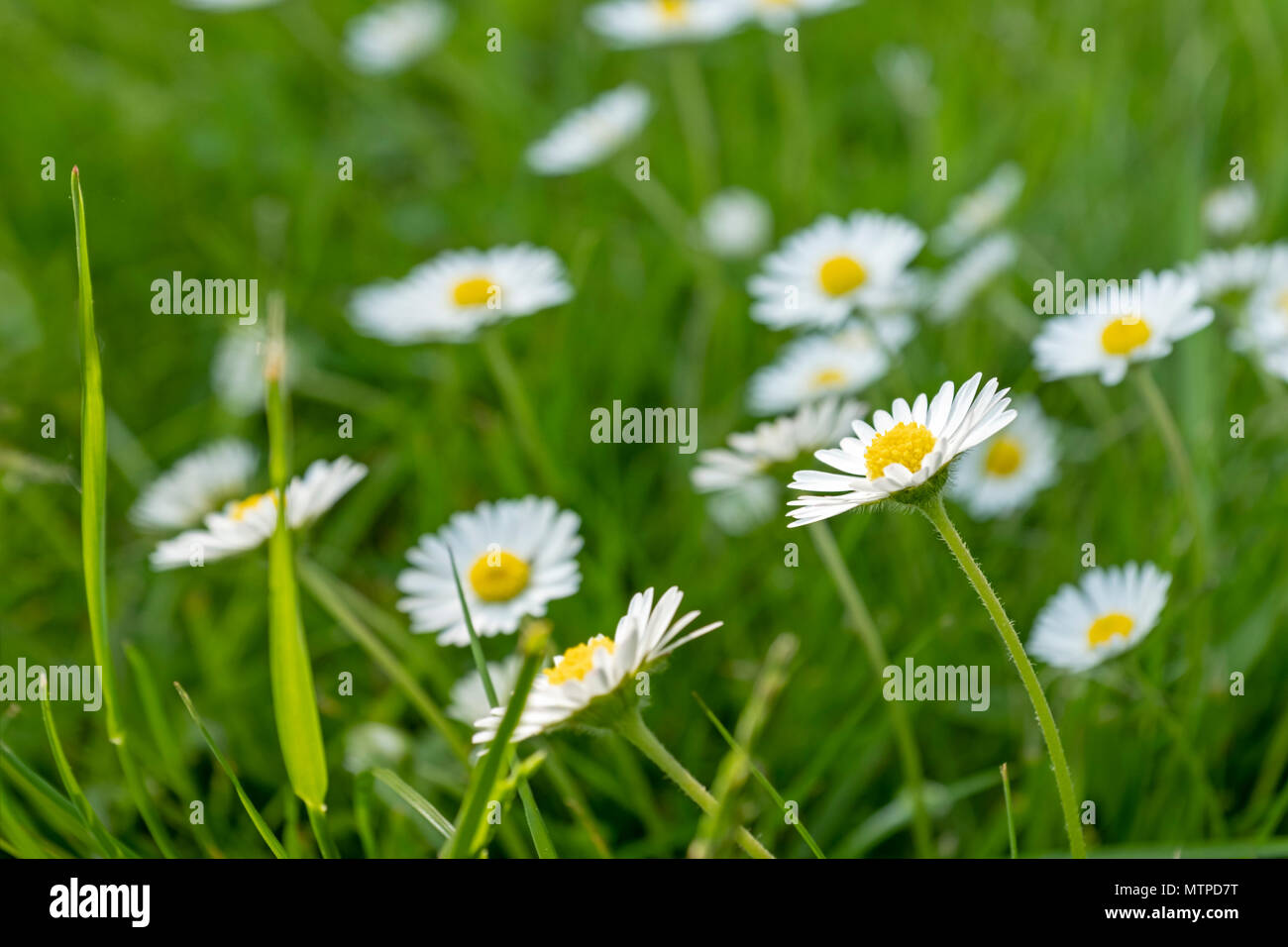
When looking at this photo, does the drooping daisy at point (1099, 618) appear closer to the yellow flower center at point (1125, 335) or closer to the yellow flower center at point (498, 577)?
the yellow flower center at point (1125, 335)

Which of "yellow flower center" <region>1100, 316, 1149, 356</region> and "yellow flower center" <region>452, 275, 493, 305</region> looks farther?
"yellow flower center" <region>452, 275, 493, 305</region>

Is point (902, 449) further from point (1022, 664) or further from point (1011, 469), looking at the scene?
point (1011, 469)

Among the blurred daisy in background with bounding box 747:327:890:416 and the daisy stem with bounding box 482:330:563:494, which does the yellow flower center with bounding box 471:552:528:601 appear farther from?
the blurred daisy in background with bounding box 747:327:890:416

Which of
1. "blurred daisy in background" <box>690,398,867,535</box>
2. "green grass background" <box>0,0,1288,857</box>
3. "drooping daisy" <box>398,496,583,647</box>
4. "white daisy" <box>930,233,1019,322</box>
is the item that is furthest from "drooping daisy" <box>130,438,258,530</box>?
"white daisy" <box>930,233,1019,322</box>

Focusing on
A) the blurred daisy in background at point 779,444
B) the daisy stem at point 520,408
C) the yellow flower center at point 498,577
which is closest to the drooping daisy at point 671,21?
the daisy stem at point 520,408

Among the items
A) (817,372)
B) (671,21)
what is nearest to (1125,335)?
(817,372)
